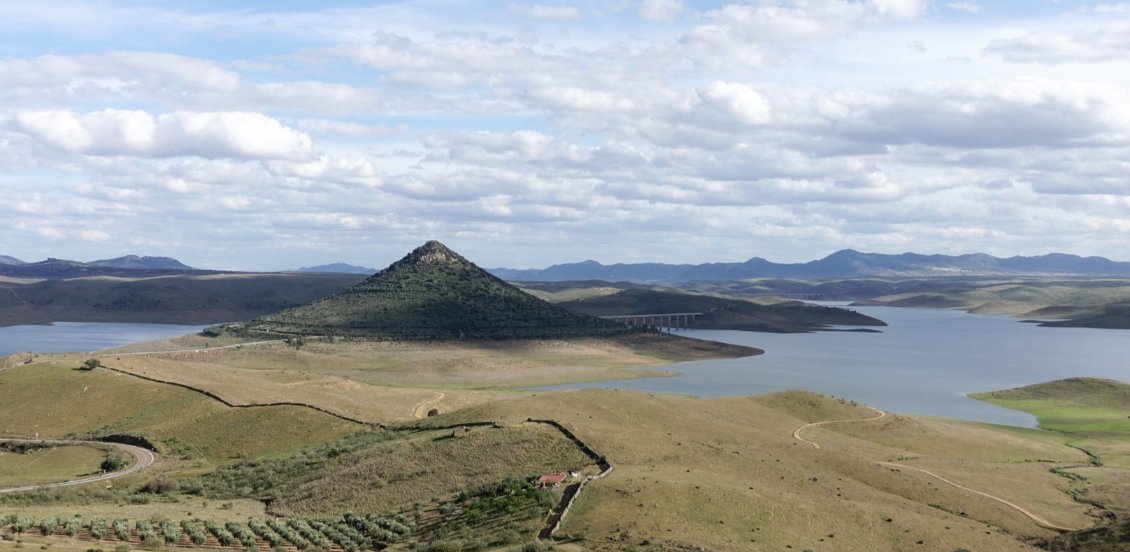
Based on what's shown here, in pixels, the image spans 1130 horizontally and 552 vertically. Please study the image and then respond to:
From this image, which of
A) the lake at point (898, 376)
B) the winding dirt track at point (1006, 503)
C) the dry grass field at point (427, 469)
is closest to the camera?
the dry grass field at point (427, 469)

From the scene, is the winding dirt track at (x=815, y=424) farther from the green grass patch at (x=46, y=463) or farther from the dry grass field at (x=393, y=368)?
the green grass patch at (x=46, y=463)

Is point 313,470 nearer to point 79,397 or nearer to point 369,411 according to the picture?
point 369,411

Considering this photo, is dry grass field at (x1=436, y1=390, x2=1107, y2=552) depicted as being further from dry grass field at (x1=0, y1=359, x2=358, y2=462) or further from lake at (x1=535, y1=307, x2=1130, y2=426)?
lake at (x1=535, y1=307, x2=1130, y2=426)

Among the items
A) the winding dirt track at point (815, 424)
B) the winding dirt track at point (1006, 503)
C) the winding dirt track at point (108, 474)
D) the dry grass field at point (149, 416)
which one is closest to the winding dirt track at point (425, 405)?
the dry grass field at point (149, 416)

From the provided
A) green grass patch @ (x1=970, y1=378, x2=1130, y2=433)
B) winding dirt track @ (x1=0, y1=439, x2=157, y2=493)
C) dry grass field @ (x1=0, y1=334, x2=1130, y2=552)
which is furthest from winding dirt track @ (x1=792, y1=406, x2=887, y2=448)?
winding dirt track @ (x1=0, y1=439, x2=157, y2=493)

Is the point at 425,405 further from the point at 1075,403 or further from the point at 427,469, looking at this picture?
the point at 1075,403

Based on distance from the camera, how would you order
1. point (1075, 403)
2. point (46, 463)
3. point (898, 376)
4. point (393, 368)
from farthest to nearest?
point (898, 376) < point (393, 368) < point (1075, 403) < point (46, 463)

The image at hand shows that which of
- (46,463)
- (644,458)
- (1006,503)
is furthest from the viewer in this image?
(46,463)

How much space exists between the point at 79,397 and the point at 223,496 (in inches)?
1554

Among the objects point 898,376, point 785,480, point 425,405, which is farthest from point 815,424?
point 898,376

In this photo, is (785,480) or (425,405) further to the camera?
(425,405)

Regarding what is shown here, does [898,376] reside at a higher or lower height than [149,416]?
lower

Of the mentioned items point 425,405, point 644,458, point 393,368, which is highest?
point 644,458

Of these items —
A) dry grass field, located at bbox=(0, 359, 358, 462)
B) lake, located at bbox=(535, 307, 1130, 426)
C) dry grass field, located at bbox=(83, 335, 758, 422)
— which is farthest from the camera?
lake, located at bbox=(535, 307, 1130, 426)
